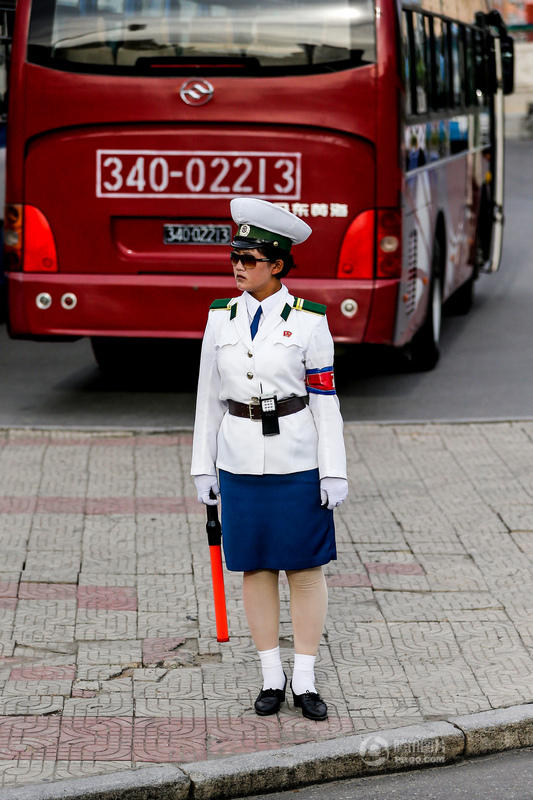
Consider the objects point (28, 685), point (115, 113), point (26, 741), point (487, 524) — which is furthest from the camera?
point (115, 113)

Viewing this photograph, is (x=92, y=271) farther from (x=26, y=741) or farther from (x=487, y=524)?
(x=26, y=741)

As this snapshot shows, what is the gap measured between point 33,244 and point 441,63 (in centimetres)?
395

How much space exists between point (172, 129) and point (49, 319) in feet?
4.88

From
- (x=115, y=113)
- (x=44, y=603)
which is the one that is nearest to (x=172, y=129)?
(x=115, y=113)

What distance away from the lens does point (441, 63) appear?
39.4ft

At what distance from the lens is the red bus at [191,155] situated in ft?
31.8

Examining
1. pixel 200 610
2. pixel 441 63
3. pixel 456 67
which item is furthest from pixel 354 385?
pixel 200 610

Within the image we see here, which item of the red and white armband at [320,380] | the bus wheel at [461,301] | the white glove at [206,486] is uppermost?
the red and white armband at [320,380]

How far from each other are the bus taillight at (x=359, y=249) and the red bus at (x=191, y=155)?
1 centimetres

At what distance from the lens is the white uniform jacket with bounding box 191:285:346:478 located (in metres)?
4.99

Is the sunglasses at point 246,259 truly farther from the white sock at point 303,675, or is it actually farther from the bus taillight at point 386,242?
the bus taillight at point 386,242

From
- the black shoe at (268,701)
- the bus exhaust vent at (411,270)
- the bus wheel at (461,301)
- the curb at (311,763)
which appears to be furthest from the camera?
the bus wheel at (461,301)

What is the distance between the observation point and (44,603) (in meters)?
6.27

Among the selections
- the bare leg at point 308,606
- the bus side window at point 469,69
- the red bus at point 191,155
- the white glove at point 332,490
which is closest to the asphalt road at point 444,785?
the bare leg at point 308,606
